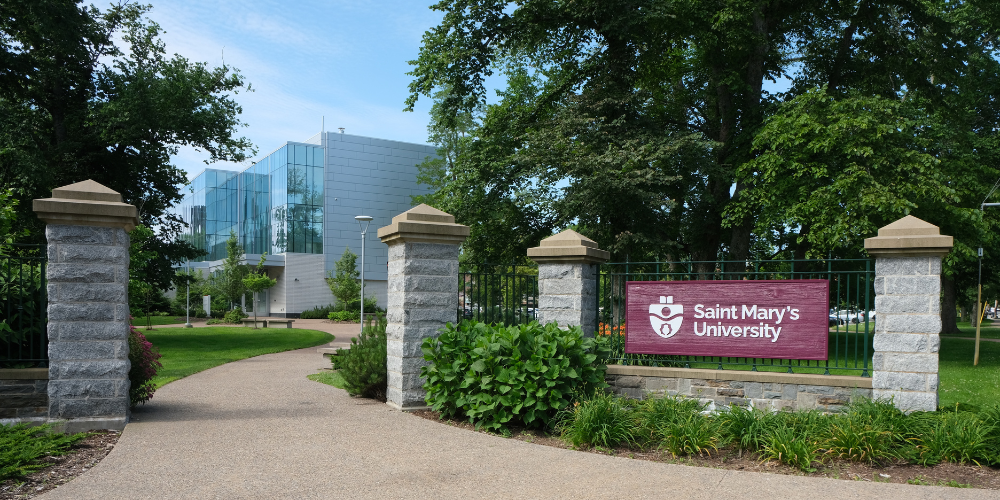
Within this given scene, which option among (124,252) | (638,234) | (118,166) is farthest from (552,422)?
(118,166)

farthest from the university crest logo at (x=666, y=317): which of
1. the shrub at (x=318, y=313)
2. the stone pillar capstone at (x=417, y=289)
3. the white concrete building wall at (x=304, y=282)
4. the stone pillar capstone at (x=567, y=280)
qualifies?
the white concrete building wall at (x=304, y=282)

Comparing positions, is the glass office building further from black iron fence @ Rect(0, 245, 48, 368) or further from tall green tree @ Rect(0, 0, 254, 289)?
black iron fence @ Rect(0, 245, 48, 368)

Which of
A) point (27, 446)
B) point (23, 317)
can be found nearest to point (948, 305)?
point (23, 317)

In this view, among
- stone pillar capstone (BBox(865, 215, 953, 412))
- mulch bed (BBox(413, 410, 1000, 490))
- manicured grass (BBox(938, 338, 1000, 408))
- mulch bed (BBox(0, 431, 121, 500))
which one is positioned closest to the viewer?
mulch bed (BBox(0, 431, 121, 500))

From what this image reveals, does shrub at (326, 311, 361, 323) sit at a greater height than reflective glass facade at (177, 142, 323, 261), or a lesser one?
lesser

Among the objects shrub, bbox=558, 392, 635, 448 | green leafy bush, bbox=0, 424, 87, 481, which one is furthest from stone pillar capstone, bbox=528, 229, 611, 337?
green leafy bush, bbox=0, 424, 87, 481

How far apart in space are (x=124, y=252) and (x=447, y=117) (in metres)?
14.8

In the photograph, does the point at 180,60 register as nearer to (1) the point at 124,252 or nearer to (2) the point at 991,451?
(1) the point at 124,252

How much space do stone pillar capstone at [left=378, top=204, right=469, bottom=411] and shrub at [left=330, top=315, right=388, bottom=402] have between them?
503mm

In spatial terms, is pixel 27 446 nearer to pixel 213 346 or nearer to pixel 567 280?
pixel 567 280

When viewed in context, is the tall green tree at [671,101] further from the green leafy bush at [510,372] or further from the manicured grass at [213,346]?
the green leafy bush at [510,372]

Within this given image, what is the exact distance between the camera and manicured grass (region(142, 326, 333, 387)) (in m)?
16.3

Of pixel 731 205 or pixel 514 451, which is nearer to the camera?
pixel 514 451

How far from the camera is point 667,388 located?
9.23 metres
